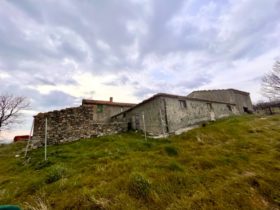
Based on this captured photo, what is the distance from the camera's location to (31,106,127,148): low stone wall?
1392 centimetres

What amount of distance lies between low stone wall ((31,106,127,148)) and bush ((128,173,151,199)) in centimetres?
969

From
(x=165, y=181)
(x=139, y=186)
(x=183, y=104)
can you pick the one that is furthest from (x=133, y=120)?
(x=139, y=186)

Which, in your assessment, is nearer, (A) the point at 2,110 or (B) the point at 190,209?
(B) the point at 190,209

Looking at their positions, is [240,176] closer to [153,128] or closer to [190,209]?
[190,209]

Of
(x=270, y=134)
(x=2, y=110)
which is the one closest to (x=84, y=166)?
(x=270, y=134)

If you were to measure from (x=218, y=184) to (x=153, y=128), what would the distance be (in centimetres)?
899

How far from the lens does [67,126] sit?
14.4m

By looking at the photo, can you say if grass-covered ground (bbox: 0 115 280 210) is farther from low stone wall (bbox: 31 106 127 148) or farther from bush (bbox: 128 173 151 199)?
low stone wall (bbox: 31 106 127 148)

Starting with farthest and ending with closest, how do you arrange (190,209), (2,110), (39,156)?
Answer: (2,110) < (39,156) < (190,209)

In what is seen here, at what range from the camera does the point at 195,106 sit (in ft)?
55.8

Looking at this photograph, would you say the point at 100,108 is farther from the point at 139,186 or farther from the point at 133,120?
the point at 139,186

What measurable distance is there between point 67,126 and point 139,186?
34.4ft

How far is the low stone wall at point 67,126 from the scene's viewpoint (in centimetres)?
1392

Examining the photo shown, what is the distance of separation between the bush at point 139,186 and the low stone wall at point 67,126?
9.69m
